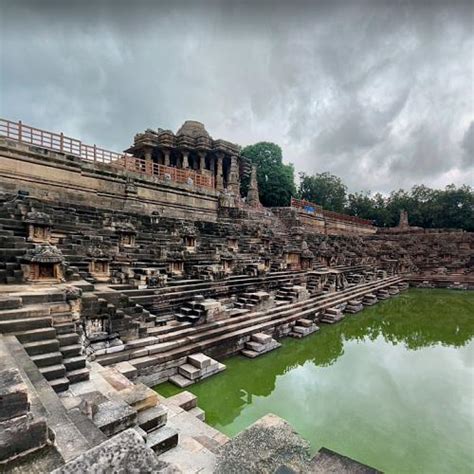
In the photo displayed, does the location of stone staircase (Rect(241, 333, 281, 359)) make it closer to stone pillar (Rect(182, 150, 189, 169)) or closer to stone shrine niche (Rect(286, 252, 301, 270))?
stone shrine niche (Rect(286, 252, 301, 270))

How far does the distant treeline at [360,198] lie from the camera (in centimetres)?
3394

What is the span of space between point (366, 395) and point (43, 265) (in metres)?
6.97

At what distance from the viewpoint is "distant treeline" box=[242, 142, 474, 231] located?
3394cm

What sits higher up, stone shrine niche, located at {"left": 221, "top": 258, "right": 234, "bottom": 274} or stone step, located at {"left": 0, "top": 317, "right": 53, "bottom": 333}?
stone shrine niche, located at {"left": 221, "top": 258, "right": 234, "bottom": 274}

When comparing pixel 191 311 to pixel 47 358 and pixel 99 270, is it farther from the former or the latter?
pixel 47 358

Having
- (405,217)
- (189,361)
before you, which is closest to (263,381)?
(189,361)

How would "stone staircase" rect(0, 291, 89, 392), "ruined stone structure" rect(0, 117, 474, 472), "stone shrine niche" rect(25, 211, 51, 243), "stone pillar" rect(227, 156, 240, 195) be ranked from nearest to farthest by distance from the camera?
"ruined stone structure" rect(0, 117, 474, 472)
"stone staircase" rect(0, 291, 89, 392)
"stone shrine niche" rect(25, 211, 51, 243)
"stone pillar" rect(227, 156, 240, 195)

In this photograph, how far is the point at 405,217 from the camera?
3488cm

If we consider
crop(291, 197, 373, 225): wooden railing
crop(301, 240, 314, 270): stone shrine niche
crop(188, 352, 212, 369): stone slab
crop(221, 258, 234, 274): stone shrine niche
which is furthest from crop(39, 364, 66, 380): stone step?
crop(291, 197, 373, 225): wooden railing

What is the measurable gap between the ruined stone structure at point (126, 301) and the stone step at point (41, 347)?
13mm

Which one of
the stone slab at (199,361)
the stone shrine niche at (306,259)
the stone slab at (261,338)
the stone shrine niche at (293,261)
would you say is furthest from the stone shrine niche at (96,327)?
the stone shrine niche at (306,259)

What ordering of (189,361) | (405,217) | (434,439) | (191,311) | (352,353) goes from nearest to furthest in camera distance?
(434,439), (189,361), (191,311), (352,353), (405,217)

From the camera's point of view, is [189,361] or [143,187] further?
[143,187]

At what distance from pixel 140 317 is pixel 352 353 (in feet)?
20.0
